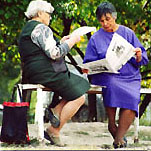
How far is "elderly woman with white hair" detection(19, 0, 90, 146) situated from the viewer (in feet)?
18.2

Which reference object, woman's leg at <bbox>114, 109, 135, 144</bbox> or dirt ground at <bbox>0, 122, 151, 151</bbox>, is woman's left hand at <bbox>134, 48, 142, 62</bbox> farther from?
dirt ground at <bbox>0, 122, 151, 151</bbox>

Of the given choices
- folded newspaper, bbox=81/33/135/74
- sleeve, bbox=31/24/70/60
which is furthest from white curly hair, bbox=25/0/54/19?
folded newspaper, bbox=81/33/135/74

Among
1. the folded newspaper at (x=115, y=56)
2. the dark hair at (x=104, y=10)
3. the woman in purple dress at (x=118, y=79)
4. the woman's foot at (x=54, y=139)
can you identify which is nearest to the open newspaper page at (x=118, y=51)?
the folded newspaper at (x=115, y=56)

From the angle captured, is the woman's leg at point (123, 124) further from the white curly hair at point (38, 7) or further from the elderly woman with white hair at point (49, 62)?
the white curly hair at point (38, 7)

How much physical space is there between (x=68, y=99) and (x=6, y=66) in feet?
51.7

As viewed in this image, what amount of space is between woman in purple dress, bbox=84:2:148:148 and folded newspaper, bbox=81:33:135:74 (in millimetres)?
127

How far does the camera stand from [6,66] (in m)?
21.2

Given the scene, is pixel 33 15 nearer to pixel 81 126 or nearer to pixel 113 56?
pixel 113 56

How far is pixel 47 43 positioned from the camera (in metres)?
5.52

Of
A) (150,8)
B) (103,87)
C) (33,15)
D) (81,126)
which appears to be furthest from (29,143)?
(150,8)

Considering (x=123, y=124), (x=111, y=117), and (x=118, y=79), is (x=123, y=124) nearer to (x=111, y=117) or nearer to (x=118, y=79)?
(x=111, y=117)

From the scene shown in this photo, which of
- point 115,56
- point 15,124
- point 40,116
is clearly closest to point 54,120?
point 40,116

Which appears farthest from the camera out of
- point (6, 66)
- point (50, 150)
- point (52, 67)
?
point (6, 66)

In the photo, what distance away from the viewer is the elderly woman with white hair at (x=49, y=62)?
555cm
